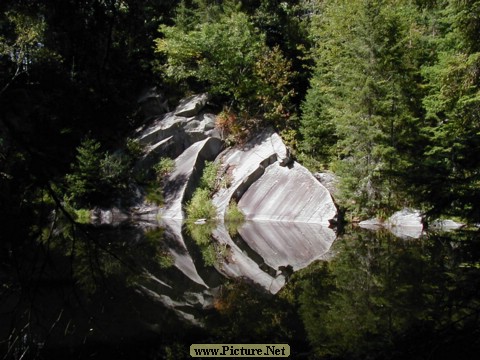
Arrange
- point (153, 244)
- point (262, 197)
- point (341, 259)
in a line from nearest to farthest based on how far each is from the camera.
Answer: point (341, 259) → point (153, 244) → point (262, 197)

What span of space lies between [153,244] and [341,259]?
577 cm

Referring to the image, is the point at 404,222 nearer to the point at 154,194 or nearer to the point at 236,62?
the point at 236,62

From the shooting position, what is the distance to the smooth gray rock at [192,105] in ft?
76.7

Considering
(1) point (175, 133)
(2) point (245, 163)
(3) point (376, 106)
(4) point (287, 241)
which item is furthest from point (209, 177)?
(4) point (287, 241)

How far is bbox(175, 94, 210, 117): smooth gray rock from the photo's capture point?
23.4 meters

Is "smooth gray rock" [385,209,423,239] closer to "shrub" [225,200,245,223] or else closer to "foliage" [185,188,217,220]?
"shrub" [225,200,245,223]

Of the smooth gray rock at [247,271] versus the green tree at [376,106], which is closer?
the smooth gray rock at [247,271]

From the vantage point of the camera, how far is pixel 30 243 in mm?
2318

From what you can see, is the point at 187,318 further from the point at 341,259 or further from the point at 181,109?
the point at 181,109

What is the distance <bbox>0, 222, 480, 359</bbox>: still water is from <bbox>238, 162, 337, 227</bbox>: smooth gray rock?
6.06 m

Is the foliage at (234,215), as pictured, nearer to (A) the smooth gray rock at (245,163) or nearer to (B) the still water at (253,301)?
(A) the smooth gray rock at (245,163)

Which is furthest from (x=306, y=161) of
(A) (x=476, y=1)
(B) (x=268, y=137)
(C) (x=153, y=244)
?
(A) (x=476, y=1)

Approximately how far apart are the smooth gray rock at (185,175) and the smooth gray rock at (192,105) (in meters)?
1.76

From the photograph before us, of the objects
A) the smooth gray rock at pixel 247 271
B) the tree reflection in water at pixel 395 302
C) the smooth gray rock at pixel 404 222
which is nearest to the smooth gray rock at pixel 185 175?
the smooth gray rock at pixel 247 271
